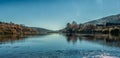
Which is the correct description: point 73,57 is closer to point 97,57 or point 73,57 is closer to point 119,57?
point 97,57

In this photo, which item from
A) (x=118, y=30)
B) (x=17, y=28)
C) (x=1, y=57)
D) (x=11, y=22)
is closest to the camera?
(x=1, y=57)

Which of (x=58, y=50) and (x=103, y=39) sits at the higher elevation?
(x=103, y=39)

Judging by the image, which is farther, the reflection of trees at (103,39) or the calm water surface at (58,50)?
the reflection of trees at (103,39)

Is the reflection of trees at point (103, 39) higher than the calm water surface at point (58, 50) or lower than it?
higher

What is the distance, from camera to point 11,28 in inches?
6344

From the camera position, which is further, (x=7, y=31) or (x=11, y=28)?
(x=11, y=28)

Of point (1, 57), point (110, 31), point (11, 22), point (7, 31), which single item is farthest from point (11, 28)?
point (1, 57)

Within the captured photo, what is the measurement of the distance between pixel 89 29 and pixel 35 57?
16983 centimetres

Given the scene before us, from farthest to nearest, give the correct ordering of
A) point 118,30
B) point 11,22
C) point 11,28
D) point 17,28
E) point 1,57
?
point 11,22 < point 17,28 < point 11,28 < point 118,30 < point 1,57

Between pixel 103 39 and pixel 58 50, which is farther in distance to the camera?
pixel 103 39

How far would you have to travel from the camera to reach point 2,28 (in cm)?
14688

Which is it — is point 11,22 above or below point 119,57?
above

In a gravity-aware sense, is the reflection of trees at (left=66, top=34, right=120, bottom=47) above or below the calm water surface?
above

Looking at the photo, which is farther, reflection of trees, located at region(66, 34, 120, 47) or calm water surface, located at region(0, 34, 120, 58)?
reflection of trees, located at region(66, 34, 120, 47)
